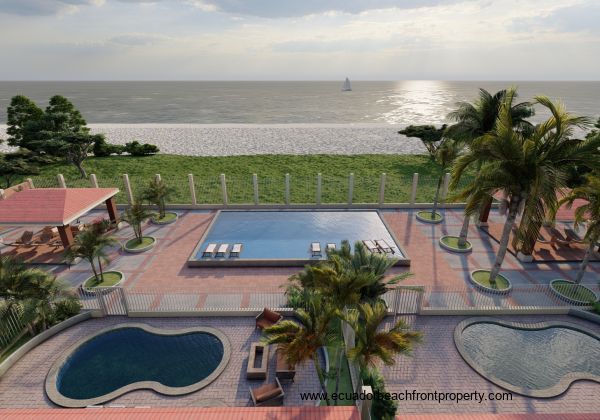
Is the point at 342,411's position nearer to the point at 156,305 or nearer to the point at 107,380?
the point at 107,380

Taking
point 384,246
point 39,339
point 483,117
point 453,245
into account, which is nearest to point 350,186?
point 384,246

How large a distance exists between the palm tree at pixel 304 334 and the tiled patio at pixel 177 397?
3.51 m

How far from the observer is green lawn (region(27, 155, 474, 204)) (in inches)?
1197

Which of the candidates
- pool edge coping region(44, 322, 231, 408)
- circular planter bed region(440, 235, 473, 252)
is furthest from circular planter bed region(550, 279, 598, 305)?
pool edge coping region(44, 322, 231, 408)

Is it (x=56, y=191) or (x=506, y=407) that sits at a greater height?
(x=56, y=191)

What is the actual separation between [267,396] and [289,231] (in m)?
13.8

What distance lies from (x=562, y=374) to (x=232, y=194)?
25.3 metres

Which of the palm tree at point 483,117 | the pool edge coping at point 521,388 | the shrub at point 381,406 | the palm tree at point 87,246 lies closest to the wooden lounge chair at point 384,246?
the palm tree at point 483,117

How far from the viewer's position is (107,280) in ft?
58.6

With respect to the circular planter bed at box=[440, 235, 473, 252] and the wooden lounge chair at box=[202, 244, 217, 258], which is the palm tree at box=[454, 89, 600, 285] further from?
the wooden lounge chair at box=[202, 244, 217, 258]

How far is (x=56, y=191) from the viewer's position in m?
20.6

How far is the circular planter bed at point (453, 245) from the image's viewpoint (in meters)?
20.9

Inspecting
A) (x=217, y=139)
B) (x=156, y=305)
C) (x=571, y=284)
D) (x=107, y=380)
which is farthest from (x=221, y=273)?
(x=217, y=139)

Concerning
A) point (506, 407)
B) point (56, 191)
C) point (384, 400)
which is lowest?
point (506, 407)
